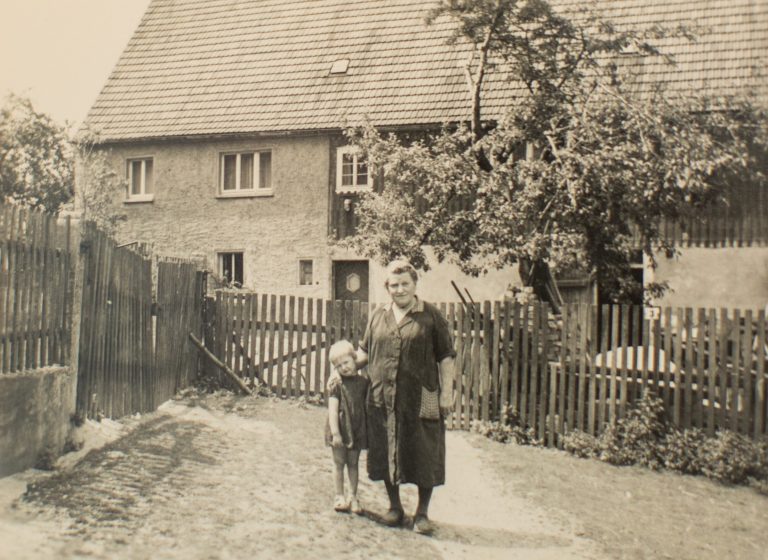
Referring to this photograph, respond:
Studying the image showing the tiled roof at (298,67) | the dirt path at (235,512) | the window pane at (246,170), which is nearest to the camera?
the dirt path at (235,512)

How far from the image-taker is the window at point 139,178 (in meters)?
17.0

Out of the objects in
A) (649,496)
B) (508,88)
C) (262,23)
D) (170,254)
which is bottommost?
(649,496)

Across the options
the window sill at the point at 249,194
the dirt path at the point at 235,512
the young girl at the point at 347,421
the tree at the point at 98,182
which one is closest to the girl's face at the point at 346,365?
the young girl at the point at 347,421

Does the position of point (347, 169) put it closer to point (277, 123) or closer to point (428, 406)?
point (277, 123)

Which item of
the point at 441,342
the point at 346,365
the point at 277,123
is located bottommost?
the point at 346,365

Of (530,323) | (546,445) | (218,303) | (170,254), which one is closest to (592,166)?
(530,323)

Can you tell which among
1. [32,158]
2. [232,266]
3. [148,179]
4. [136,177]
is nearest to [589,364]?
[32,158]

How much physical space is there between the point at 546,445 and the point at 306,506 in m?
3.58

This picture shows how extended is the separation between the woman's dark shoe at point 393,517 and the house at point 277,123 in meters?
9.22

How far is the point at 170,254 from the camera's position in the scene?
16.6 metres

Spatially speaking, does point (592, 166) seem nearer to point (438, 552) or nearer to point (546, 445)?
point (546, 445)

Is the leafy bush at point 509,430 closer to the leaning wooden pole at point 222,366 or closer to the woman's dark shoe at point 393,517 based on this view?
the woman's dark shoe at point 393,517

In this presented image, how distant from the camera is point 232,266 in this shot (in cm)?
1630

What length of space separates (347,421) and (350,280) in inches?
404
